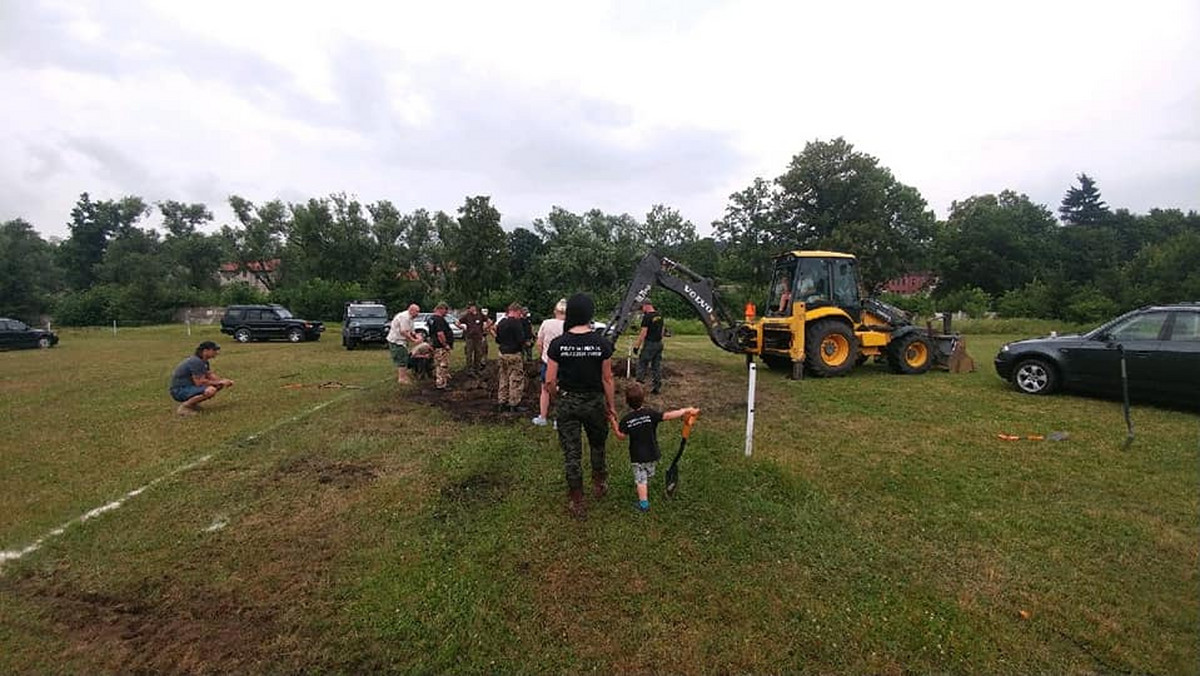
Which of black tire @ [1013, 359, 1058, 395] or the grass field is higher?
black tire @ [1013, 359, 1058, 395]

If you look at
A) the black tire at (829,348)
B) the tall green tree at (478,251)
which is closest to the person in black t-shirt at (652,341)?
the black tire at (829,348)

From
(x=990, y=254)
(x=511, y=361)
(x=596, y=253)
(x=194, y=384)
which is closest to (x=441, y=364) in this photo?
(x=511, y=361)

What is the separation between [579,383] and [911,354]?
10.0 m

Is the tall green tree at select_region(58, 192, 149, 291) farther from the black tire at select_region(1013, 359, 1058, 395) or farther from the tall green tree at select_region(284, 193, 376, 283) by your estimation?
the black tire at select_region(1013, 359, 1058, 395)

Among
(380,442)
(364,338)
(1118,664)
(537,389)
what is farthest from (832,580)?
(364,338)

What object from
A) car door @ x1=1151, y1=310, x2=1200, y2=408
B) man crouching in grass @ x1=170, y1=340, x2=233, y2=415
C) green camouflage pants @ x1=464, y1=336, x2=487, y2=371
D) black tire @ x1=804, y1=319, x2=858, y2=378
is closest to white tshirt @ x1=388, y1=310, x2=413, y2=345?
green camouflage pants @ x1=464, y1=336, x2=487, y2=371

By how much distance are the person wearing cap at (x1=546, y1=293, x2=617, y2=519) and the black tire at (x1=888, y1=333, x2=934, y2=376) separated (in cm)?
945

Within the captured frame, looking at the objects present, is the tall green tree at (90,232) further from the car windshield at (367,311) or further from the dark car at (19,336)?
the car windshield at (367,311)

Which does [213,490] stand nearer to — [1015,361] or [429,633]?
[429,633]

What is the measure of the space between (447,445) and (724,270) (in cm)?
3850

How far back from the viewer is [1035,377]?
8852 millimetres

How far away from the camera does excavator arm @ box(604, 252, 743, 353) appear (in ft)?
32.9

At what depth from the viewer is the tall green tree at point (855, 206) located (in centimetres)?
3647

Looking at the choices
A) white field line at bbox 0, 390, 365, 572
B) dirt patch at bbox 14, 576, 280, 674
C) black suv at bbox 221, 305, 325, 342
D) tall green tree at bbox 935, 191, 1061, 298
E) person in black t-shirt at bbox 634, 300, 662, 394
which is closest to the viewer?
dirt patch at bbox 14, 576, 280, 674
